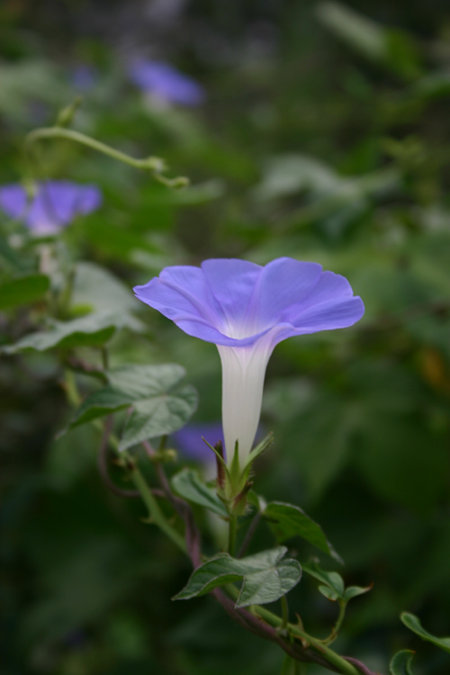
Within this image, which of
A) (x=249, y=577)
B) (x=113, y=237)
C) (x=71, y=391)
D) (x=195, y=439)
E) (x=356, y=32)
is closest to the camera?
(x=249, y=577)

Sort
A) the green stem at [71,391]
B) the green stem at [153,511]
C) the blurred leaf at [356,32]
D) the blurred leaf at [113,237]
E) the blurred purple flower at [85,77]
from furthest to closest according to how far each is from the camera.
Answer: the blurred purple flower at [85,77], the blurred leaf at [356,32], the blurred leaf at [113,237], the green stem at [71,391], the green stem at [153,511]

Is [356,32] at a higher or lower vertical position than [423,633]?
higher

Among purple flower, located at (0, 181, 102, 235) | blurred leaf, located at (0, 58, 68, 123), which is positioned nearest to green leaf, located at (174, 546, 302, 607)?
purple flower, located at (0, 181, 102, 235)

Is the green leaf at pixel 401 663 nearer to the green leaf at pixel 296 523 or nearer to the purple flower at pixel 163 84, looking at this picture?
the green leaf at pixel 296 523

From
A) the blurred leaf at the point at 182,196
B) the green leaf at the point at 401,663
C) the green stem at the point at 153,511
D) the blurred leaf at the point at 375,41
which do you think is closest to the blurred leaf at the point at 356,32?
the blurred leaf at the point at 375,41

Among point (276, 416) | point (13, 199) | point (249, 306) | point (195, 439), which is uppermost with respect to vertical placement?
point (249, 306)

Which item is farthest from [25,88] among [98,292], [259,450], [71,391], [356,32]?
[259,450]

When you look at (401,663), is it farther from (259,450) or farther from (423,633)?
(259,450)

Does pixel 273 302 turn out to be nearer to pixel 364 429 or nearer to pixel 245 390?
pixel 245 390
